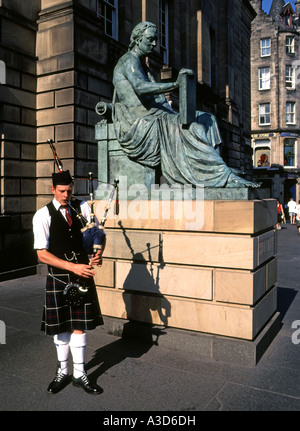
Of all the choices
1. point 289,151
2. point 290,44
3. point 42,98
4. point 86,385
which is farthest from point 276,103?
point 86,385

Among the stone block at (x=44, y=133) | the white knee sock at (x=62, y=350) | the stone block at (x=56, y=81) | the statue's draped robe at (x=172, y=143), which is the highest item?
the stone block at (x=56, y=81)

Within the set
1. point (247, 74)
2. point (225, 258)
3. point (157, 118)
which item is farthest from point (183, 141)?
point (247, 74)

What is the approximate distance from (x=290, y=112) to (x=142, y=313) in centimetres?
4081

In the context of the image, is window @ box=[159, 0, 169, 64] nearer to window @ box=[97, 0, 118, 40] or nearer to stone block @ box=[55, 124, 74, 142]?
window @ box=[97, 0, 118, 40]

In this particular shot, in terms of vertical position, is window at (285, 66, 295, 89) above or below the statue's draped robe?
above

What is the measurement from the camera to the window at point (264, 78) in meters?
40.7

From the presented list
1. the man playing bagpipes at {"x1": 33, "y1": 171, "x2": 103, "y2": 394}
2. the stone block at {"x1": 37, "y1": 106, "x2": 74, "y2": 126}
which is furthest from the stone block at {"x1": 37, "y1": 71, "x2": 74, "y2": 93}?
the man playing bagpipes at {"x1": 33, "y1": 171, "x2": 103, "y2": 394}

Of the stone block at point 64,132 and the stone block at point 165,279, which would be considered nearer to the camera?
the stone block at point 165,279

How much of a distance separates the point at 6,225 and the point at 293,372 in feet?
23.9

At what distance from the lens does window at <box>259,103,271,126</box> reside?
40688mm

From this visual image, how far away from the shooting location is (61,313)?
335cm

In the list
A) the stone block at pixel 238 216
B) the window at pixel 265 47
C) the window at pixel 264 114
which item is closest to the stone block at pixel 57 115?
the stone block at pixel 238 216

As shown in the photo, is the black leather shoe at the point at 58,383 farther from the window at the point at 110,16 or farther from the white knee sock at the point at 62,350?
the window at the point at 110,16

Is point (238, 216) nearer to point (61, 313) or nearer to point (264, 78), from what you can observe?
point (61, 313)
